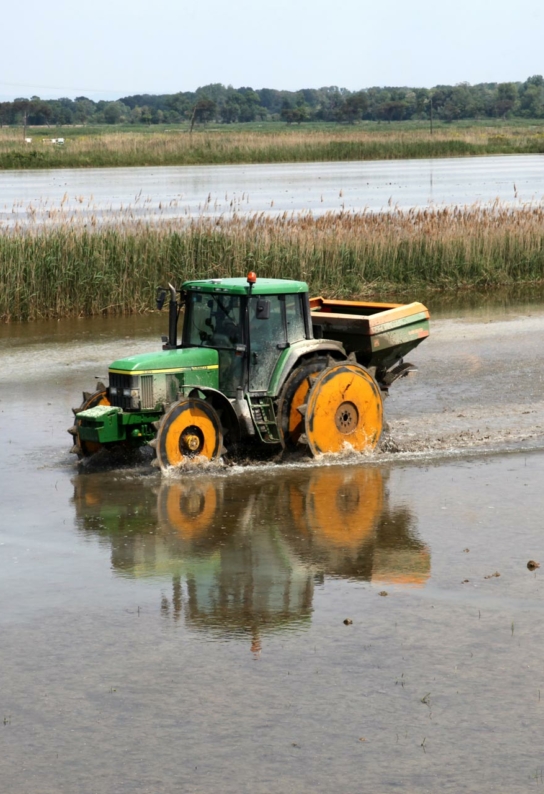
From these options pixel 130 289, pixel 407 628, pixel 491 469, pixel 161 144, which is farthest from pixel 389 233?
pixel 161 144

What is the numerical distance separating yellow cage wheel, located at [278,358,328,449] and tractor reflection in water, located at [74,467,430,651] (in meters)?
0.44

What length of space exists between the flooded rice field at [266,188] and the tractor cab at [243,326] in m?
20.4

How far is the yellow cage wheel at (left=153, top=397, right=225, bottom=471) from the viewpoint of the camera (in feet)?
37.3

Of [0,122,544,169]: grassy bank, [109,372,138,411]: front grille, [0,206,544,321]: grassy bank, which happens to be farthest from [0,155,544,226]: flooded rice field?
[109,372,138,411]: front grille

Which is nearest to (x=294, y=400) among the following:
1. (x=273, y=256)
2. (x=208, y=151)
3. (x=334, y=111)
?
(x=273, y=256)

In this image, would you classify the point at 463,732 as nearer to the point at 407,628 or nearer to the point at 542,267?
the point at 407,628

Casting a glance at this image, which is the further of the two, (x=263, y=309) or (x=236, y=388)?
(x=236, y=388)

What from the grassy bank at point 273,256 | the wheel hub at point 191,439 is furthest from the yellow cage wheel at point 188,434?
the grassy bank at point 273,256

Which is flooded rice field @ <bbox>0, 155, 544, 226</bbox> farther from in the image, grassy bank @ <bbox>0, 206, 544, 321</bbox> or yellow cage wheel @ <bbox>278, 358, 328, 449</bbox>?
yellow cage wheel @ <bbox>278, 358, 328, 449</bbox>

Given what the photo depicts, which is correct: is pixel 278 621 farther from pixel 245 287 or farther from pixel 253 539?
pixel 245 287

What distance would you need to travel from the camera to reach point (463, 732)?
643cm

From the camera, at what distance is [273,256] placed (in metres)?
24.6

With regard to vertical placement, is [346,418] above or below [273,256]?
below

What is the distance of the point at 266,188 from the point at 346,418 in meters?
40.7
